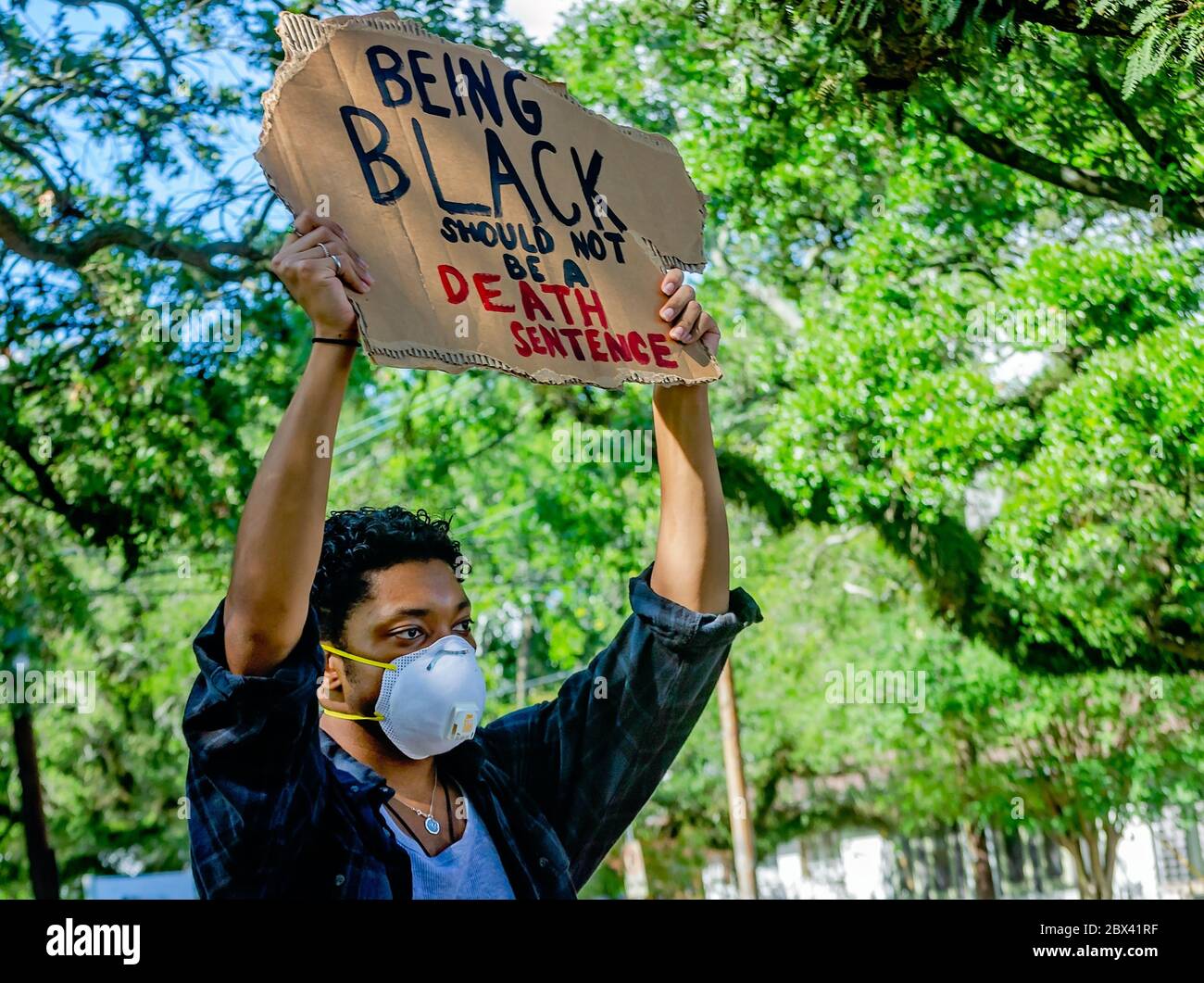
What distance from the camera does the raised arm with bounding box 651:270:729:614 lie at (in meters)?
2.58

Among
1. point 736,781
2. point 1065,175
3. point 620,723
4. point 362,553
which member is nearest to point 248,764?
point 362,553

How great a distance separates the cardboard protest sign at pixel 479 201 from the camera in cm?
244

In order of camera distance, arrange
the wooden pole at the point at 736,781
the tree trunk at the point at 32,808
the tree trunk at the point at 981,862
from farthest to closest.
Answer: the tree trunk at the point at 981,862
the wooden pole at the point at 736,781
the tree trunk at the point at 32,808

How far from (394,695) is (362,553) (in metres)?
0.26

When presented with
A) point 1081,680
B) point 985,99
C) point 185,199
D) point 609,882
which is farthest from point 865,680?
point 609,882

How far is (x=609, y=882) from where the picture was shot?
22000 mm

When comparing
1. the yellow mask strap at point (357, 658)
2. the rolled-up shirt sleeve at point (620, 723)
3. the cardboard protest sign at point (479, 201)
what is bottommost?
the rolled-up shirt sleeve at point (620, 723)

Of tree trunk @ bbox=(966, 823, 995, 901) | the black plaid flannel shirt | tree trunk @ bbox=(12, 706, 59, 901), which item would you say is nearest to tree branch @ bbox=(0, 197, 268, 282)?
tree trunk @ bbox=(12, 706, 59, 901)

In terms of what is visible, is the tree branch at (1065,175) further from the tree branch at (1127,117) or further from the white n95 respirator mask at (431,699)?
the white n95 respirator mask at (431,699)

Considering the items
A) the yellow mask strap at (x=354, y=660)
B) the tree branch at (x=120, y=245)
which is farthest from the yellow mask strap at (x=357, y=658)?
the tree branch at (x=120, y=245)

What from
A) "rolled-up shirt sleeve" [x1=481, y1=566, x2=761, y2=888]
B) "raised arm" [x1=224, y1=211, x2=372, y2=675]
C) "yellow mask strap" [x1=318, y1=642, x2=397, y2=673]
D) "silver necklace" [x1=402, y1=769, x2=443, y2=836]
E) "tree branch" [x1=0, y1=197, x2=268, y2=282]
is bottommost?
"silver necklace" [x1=402, y1=769, x2=443, y2=836]

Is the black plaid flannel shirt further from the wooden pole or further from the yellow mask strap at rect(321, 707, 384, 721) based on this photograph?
the wooden pole
